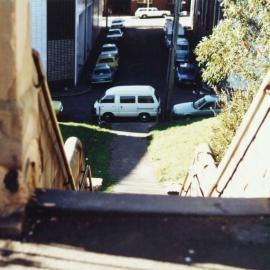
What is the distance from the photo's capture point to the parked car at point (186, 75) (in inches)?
1314

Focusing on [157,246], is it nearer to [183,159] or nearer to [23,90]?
[23,90]

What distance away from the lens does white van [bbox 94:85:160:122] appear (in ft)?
86.4

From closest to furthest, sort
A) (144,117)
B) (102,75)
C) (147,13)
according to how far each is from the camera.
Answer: (144,117)
(102,75)
(147,13)

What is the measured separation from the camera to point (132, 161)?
68.6 ft

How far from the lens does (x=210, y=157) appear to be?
1044cm

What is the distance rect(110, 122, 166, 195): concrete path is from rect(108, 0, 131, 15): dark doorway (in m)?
38.1

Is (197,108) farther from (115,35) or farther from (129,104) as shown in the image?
(115,35)

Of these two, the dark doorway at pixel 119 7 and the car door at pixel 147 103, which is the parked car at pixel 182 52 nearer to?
the car door at pixel 147 103

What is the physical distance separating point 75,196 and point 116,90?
2234 centimetres

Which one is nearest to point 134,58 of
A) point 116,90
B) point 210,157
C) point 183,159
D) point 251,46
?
point 116,90

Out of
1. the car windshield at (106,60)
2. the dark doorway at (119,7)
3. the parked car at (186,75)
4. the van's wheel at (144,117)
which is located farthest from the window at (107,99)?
the dark doorway at (119,7)

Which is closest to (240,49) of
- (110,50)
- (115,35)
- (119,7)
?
(110,50)

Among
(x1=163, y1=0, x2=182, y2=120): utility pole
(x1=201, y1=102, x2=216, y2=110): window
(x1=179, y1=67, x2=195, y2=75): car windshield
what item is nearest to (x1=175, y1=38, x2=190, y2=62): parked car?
(x1=179, y1=67, x2=195, y2=75): car windshield

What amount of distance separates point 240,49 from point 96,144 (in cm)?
842
